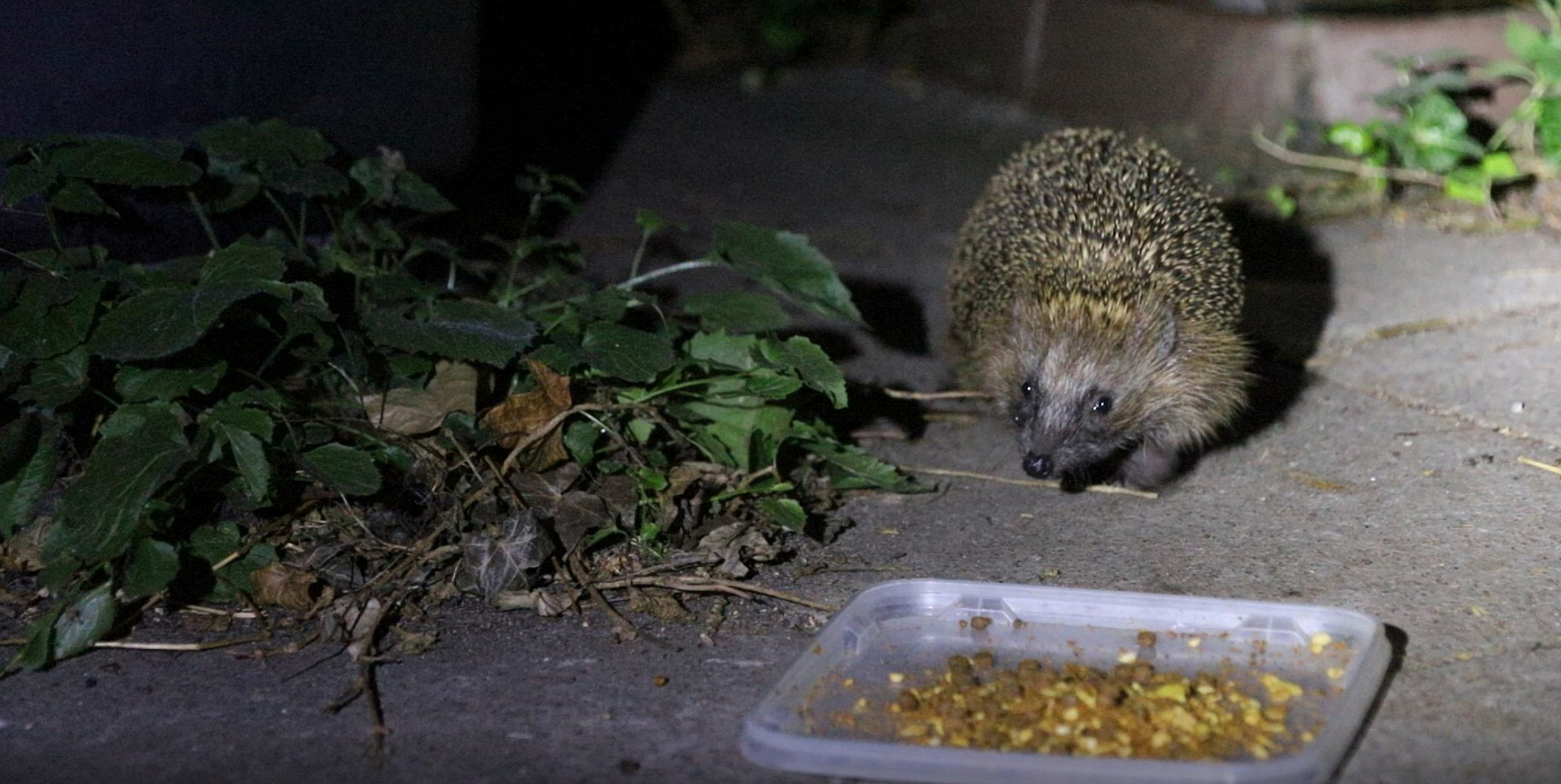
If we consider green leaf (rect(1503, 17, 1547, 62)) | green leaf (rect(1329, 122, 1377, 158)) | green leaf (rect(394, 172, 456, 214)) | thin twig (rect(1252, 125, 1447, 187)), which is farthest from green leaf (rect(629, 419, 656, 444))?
green leaf (rect(1503, 17, 1547, 62))

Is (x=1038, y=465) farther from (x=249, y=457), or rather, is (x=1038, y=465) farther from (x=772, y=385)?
(x=249, y=457)

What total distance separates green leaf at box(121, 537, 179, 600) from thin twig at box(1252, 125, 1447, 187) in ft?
15.6

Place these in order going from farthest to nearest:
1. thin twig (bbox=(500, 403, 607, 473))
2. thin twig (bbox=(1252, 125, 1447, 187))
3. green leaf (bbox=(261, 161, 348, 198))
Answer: thin twig (bbox=(1252, 125, 1447, 187)), green leaf (bbox=(261, 161, 348, 198)), thin twig (bbox=(500, 403, 607, 473))

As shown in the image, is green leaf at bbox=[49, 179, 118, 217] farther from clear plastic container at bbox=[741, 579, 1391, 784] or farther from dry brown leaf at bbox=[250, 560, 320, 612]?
clear plastic container at bbox=[741, 579, 1391, 784]

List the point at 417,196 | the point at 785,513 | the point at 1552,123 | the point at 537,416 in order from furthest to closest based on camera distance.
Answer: the point at 1552,123, the point at 417,196, the point at 537,416, the point at 785,513

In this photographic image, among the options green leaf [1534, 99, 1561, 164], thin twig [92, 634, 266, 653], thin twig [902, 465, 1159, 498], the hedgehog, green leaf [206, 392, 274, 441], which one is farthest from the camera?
green leaf [1534, 99, 1561, 164]

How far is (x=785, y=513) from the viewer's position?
3305mm

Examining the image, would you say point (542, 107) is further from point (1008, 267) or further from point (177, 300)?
point (177, 300)

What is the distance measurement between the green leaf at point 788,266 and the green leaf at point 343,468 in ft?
3.40

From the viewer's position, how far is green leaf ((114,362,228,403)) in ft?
10.4

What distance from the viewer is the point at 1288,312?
4844mm

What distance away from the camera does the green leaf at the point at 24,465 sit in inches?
124

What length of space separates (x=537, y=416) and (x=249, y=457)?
0.66 metres

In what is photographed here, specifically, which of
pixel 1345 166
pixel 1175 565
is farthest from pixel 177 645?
pixel 1345 166
